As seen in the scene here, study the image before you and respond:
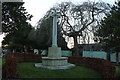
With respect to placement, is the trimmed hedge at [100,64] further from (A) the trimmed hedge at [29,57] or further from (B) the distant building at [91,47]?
(B) the distant building at [91,47]

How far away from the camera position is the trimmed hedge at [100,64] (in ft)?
29.5

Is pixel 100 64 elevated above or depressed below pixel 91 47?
below

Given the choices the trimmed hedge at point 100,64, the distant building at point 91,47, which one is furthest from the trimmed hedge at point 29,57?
the distant building at point 91,47

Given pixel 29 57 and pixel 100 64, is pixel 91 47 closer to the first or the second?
pixel 29 57

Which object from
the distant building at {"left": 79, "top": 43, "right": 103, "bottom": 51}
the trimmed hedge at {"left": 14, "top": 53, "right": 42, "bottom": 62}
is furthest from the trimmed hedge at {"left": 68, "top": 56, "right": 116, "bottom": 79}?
the distant building at {"left": 79, "top": 43, "right": 103, "bottom": 51}

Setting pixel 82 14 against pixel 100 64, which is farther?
pixel 82 14

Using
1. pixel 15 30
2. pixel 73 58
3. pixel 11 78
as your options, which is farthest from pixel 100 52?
pixel 11 78

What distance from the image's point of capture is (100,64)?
11.1m

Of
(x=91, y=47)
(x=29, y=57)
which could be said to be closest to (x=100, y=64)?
(x=29, y=57)

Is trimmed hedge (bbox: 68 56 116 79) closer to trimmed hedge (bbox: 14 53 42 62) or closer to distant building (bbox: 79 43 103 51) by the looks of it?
trimmed hedge (bbox: 14 53 42 62)

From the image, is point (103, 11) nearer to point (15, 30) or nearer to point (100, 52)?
point (100, 52)

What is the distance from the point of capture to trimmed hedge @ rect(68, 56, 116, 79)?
8.99 m

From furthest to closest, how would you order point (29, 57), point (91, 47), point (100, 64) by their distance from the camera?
1. point (91, 47)
2. point (29, 57)
3. point (100, 64)

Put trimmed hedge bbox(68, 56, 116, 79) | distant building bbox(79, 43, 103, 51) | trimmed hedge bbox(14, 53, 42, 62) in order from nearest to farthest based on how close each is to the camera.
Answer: trimmed hedge bbox(68, 56, 116, 79) < trimmed hedge bbox(14, 53, 42, 62) < distant building bbox(79, 43, 103, 51)
